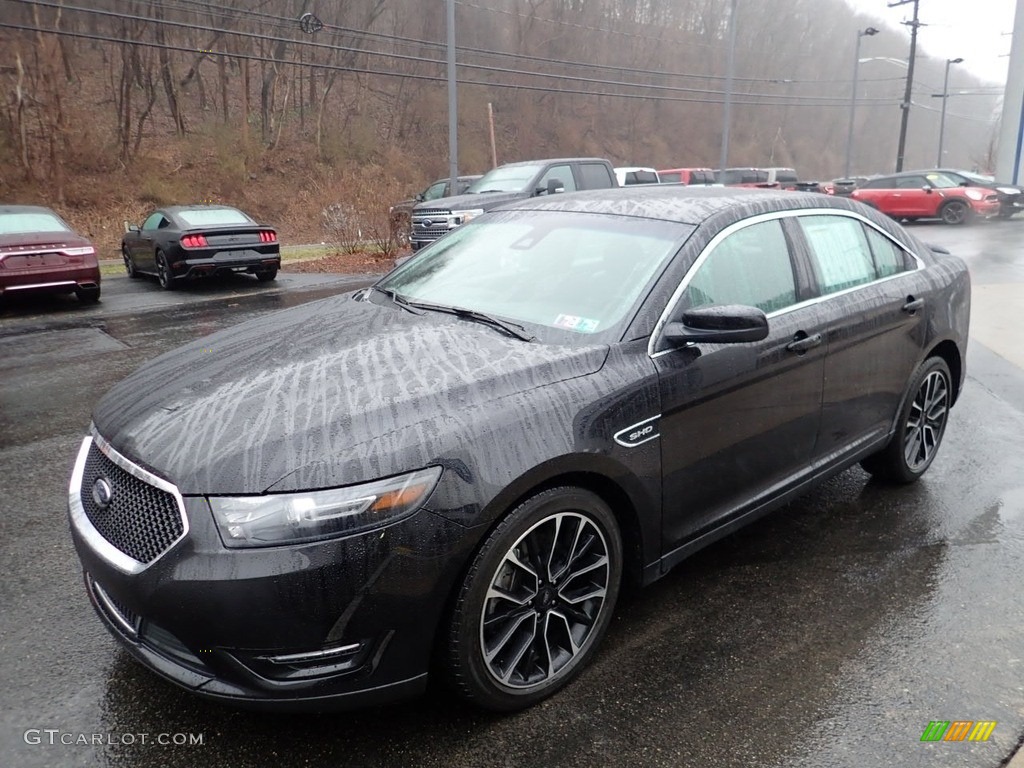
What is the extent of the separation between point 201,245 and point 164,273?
1.03 m

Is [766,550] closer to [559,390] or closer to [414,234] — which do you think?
[559,390]

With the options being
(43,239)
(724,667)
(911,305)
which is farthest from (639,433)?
(43,239)

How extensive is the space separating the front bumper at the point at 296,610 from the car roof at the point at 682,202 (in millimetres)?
1905

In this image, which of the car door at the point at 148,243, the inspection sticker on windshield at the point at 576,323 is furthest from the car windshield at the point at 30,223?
the inspection sticker on windshield at the point at 576,323

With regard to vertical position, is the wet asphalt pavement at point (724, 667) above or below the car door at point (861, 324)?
below

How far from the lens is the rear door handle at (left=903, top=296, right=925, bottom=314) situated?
4.08m

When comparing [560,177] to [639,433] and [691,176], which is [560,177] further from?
[691,176]

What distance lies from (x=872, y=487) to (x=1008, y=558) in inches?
35.8

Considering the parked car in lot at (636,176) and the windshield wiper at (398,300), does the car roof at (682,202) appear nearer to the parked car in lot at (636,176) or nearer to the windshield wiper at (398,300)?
the windshield wiper at (398,300)

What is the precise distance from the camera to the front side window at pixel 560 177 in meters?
13.9

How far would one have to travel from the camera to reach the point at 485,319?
3168 millimetres

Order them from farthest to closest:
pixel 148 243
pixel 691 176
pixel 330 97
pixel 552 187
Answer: pixel 330 97 → pixel 691 176 → pixel 148 243 → pixel 552 187

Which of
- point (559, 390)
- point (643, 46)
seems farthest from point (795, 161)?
point (559, 390)

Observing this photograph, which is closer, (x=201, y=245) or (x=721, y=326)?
(x=721, y=326)
